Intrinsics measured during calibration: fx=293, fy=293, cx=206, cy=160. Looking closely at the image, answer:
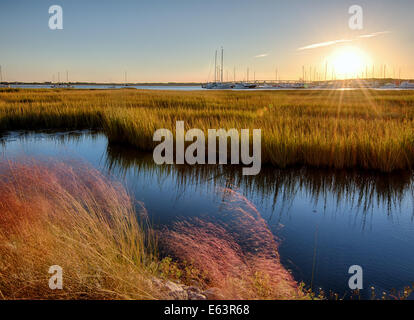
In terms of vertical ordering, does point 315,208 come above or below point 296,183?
below

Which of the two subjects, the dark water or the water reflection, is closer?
the dark water

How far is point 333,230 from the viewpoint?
4.59 meters

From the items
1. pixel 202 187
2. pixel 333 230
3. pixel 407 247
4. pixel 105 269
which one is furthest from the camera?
pixel 202 187

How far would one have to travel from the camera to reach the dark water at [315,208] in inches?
141

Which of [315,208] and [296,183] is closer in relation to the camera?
[315,208]

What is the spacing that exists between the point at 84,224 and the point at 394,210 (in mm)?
5163

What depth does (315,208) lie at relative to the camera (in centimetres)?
538

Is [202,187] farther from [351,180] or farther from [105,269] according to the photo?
[105,269]

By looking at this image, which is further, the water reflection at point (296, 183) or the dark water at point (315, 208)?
the water reflection at point (296, 183)

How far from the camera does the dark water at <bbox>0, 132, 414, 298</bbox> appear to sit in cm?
358

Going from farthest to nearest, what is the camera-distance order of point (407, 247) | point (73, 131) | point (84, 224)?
point (73, 131)
point (407, 247)
point (84, 224)

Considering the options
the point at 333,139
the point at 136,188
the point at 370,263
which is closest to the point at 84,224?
the point at 136,188
